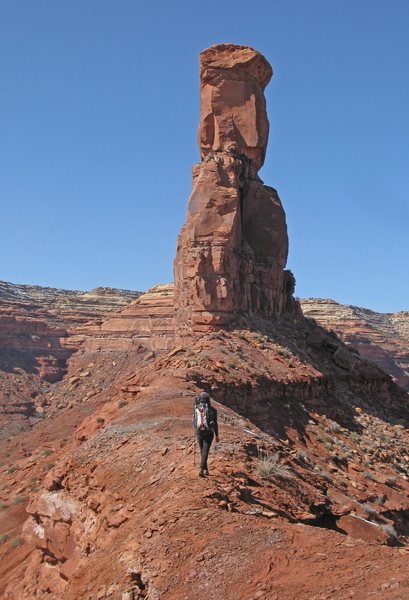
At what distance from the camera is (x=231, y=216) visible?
30.2m

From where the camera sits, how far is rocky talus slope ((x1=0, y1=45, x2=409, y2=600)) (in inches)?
324

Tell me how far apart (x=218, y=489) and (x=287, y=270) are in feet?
92.2

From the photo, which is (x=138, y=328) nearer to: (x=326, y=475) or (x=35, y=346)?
(x=35, y=346)

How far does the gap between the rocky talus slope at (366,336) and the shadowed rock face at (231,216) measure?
65.2m

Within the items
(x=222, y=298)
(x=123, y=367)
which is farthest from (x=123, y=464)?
(x=123, y=367)

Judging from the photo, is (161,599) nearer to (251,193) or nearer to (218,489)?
(218,489)

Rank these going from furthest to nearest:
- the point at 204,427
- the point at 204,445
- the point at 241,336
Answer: the point at 241,336, the point at 204,427, the point at 204,445

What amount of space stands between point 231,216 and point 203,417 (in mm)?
19120

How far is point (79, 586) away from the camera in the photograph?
9375 millimetres

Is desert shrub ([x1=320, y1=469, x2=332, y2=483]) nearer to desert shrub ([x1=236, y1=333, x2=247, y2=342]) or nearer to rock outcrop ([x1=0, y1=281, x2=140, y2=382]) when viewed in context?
desert shrub ([x1=236, y1=333, x2=247, y2=342])

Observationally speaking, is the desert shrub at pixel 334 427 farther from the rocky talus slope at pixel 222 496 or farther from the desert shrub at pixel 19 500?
the desert shrub at pixel 19 500

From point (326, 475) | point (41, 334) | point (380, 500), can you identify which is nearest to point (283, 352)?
point (380, 500)

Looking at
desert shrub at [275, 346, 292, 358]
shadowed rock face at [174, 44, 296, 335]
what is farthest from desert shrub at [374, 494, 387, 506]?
shadowed rock face at [174, 44, 296, 335]

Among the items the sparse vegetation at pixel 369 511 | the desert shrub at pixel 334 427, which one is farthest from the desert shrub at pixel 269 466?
the desert shrub at pixel 334 427
